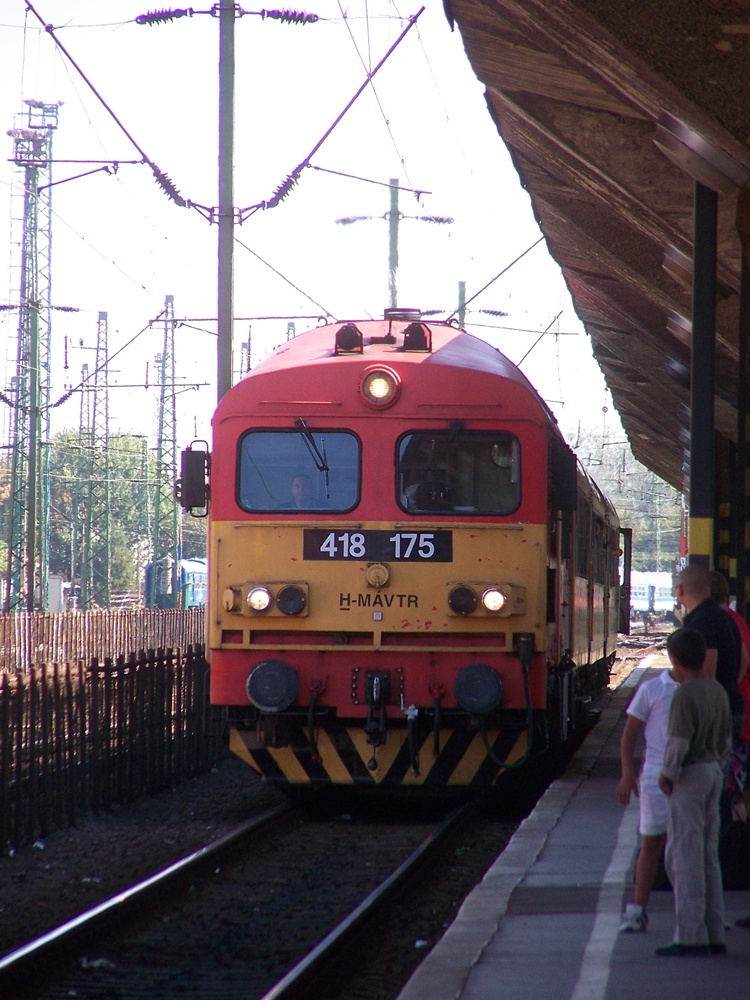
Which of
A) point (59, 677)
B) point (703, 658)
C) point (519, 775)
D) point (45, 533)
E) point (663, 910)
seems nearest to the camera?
point (703, 658)

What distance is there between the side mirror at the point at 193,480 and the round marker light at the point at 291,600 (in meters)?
0.95

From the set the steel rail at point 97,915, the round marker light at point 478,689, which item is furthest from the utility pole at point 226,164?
the steel rail at point 97,915

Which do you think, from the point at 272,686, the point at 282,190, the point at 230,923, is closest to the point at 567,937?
the point at 230,923

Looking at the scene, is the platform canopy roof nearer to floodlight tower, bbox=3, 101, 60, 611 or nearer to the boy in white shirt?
the boy in white shirt

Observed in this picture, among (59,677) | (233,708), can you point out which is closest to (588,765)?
(233,708)

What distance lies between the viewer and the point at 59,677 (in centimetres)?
1034

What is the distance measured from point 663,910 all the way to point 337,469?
4326mm

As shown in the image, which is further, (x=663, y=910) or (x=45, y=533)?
(x=45, y=533)

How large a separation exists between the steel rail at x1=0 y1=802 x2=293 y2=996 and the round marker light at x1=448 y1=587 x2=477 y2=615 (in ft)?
6.92

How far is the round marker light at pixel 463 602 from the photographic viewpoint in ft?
30.5

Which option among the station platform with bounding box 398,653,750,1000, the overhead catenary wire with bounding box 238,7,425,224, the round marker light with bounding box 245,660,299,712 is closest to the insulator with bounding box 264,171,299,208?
the overhead catenary wire with bounding box 238,7,425,224

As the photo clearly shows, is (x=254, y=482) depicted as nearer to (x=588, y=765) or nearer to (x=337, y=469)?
(x=337, y=469)

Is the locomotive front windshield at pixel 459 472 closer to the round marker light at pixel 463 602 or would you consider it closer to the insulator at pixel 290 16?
the round marker light at pixel 463 602

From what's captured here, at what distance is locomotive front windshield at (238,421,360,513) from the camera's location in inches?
378
